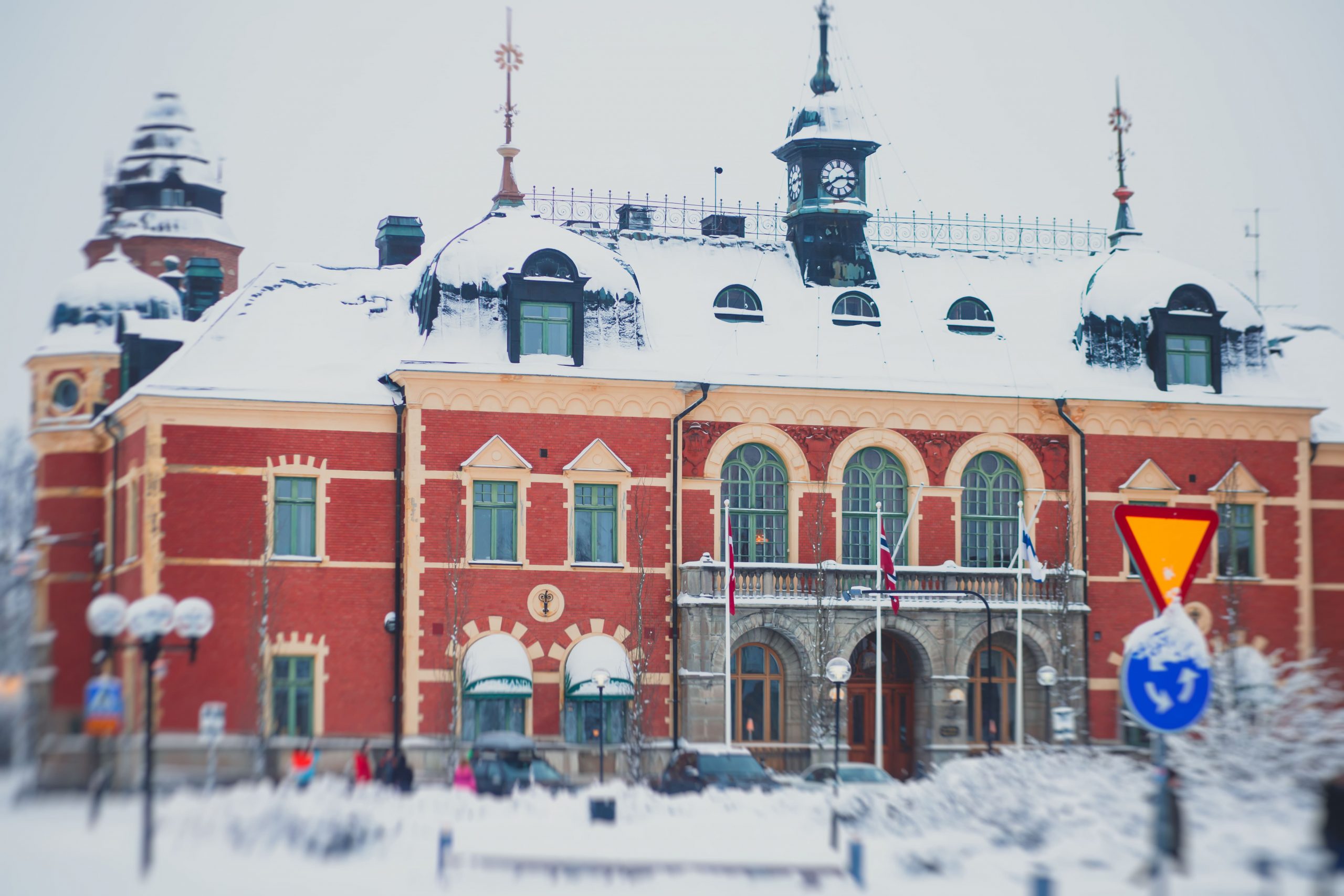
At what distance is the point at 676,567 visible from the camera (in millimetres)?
41656

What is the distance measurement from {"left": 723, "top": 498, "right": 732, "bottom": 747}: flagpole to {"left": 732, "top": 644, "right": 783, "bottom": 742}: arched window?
174 millimetres

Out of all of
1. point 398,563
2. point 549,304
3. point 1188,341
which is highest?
point 549,304

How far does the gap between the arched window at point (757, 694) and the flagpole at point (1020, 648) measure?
5453 millimetres

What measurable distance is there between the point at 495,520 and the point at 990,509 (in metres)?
12.2

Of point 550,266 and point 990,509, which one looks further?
point 990,509

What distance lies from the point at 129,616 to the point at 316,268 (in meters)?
18.4

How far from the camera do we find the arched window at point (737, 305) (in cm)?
4459

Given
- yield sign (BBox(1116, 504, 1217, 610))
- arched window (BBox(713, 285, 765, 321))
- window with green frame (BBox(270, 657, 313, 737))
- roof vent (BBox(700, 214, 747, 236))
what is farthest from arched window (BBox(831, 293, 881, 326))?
yield sign (BBox(1116, 504, 1217, 610))

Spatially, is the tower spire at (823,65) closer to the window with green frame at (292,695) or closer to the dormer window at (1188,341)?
the dormer window at (1188,341)

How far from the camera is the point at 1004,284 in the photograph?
47.5m

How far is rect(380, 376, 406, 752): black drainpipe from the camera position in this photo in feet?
130

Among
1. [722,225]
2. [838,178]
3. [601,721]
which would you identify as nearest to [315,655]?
[601,721]

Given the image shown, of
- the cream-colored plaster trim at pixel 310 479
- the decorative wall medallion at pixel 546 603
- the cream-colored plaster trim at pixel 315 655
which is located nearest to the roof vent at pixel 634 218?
the decorative wall medallion at pixel 546 603

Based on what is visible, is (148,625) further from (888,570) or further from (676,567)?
(888,570)
